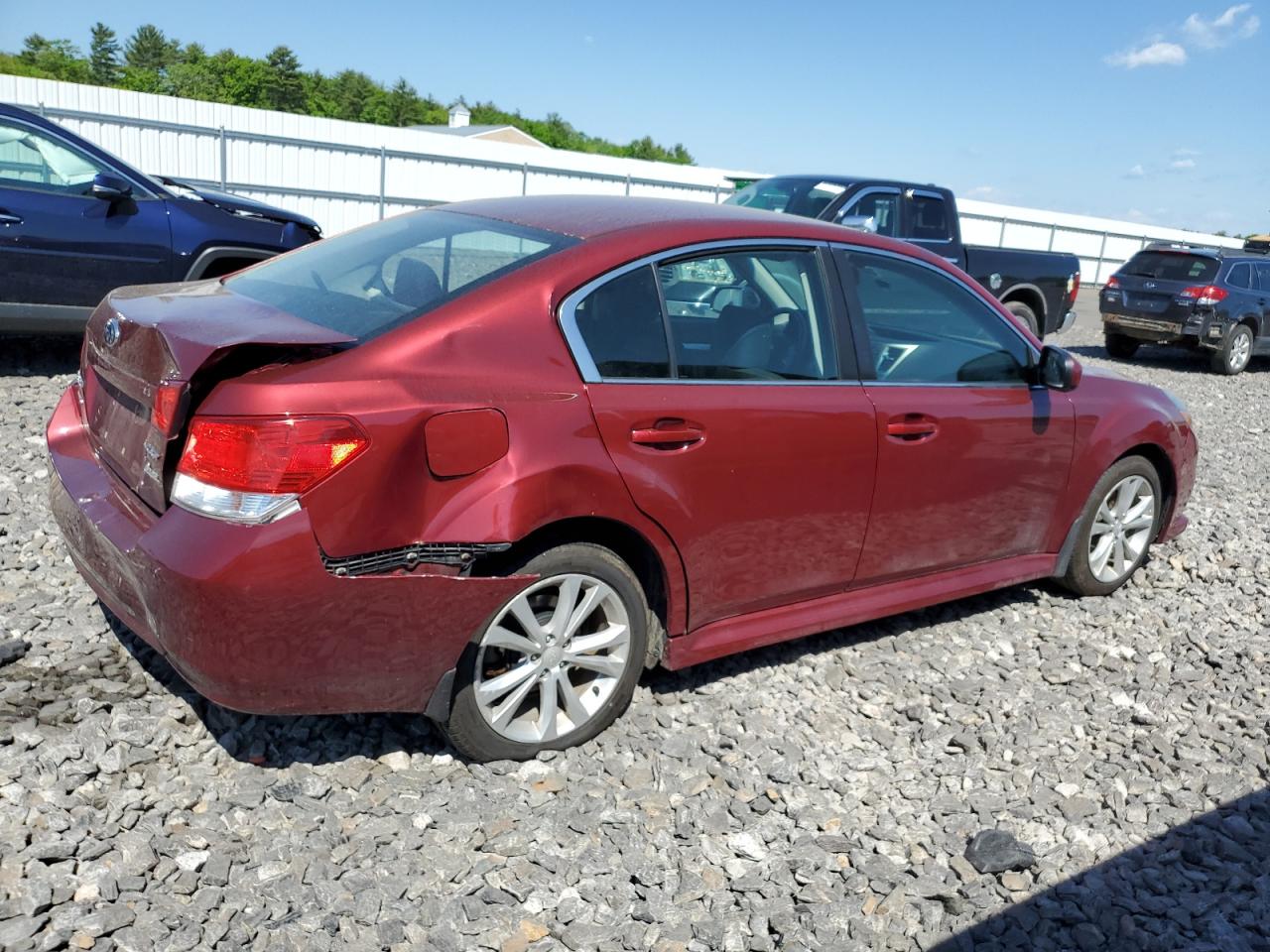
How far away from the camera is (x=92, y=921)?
99.0 inches

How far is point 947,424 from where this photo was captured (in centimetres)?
404

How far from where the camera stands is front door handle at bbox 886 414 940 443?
12.7ft

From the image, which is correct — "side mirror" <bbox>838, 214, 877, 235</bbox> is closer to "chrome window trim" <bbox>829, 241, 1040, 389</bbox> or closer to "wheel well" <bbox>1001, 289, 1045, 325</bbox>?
"wheel well" <bbox>1001, 289, 1045, 325</bbox>

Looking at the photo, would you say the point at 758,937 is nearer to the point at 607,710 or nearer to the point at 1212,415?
the point at 607,710

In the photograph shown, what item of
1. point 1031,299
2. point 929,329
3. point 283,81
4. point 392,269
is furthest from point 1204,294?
point 283,81

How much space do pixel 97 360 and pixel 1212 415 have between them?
10861 mm

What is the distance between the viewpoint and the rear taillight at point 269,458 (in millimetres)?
2709

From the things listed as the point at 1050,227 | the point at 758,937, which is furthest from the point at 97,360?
the point at 1050,227

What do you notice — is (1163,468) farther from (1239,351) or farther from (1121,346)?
(1121,346)

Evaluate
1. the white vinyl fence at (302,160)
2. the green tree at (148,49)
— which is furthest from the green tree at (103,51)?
the white vinyl fence at (302,160)

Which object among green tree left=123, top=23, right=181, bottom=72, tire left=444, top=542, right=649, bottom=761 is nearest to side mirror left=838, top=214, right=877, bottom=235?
tire left=444, top=542, right=649, bottom=761

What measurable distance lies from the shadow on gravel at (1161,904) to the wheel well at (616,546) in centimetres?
127

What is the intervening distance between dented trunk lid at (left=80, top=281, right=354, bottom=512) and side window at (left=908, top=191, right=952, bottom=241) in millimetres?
8849

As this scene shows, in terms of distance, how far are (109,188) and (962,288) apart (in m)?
5.69
